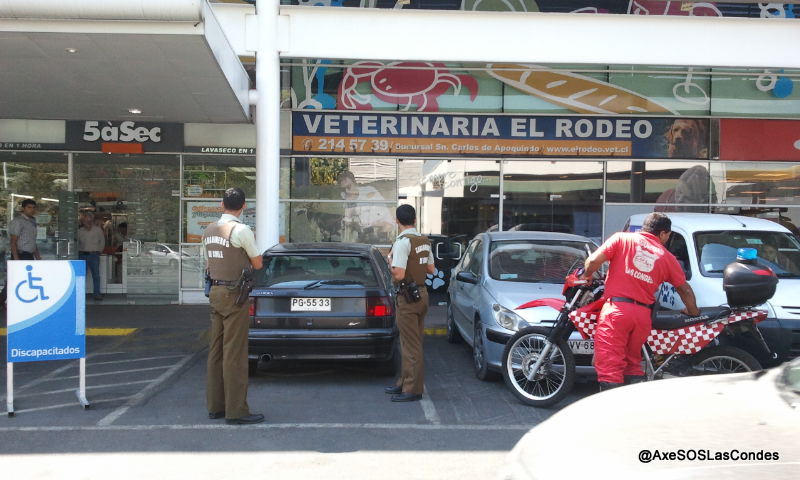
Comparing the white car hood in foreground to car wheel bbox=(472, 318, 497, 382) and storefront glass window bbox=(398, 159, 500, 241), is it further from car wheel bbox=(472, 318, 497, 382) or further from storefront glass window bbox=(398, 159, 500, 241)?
storefront glass window bbox=(398, 159, 500, 241)

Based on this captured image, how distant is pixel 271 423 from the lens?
5844 mm

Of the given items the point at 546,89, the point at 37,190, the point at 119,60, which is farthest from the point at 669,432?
the point at 37,190

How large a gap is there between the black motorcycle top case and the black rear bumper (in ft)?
10.7

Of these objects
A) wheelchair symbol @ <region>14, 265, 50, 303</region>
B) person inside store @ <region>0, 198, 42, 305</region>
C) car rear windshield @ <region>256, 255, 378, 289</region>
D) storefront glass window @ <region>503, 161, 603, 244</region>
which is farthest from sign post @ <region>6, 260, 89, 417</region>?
storefront glass window @ <region>503, 161, 603, 244</region>

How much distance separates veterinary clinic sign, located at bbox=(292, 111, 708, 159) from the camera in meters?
13.8

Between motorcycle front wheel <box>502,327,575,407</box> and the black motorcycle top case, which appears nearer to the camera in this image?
the black motorcycle top case

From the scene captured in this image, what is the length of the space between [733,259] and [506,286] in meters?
2.45

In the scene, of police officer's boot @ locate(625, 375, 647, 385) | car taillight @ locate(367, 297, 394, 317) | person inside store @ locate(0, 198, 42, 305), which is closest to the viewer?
police officer's boot @ locate(625, 375, 647, 385)

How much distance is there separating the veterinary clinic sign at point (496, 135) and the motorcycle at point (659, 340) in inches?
318

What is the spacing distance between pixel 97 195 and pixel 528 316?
34.5 ft

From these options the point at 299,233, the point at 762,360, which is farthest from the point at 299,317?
the point at 299,233

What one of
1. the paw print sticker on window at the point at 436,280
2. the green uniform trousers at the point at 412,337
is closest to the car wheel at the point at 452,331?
the green uniform trousers at the point at 412,337

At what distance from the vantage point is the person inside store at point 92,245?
1341 centimetres

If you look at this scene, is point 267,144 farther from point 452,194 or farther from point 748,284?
point 748,284
